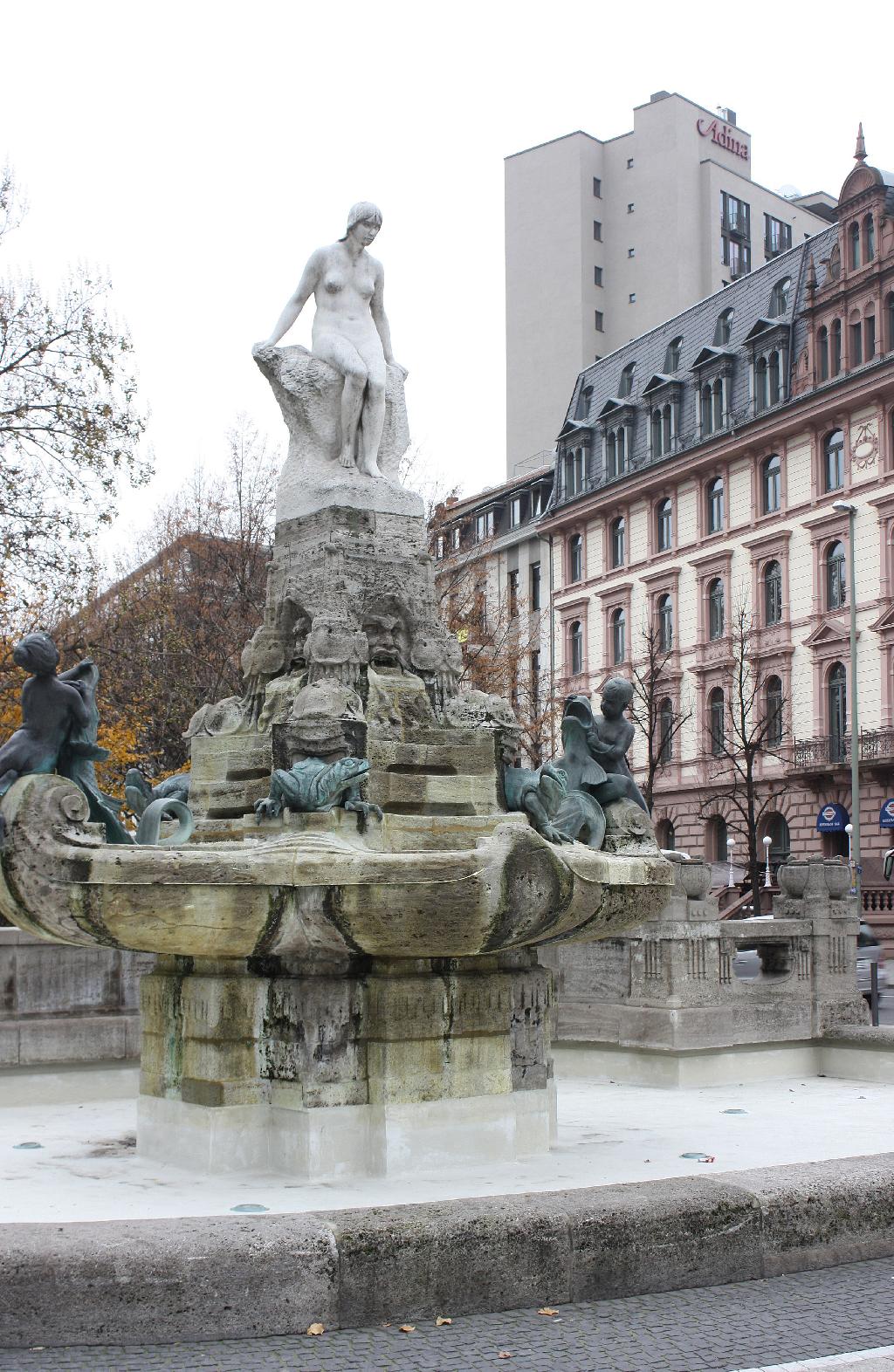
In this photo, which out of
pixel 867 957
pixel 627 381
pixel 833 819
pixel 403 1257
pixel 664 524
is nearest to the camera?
pixel 403 1257

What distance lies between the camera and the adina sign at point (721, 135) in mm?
65500

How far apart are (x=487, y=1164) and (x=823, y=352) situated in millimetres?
40590

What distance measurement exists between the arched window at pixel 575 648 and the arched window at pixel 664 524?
17.4ft

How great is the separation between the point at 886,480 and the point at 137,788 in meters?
35.9

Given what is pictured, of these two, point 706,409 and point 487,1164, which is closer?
point 487,1164

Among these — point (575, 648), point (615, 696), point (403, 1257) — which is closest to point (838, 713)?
point (575, 648)

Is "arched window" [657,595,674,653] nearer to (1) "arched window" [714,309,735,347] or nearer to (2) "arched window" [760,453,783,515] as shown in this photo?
(2) "arched window" [760,453,783,515]

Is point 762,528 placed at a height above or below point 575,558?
below

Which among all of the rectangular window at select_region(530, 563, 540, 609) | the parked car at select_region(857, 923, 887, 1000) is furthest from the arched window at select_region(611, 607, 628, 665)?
the parked car at select_region(857, 923, 887, 1000)

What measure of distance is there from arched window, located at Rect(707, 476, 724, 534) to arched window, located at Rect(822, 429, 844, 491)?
5.06 m

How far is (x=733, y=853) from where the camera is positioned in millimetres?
46562

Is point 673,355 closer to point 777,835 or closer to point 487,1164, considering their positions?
point 777,835

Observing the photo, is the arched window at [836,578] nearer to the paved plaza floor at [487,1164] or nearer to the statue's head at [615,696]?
the paved plaza floor at [487,1164]

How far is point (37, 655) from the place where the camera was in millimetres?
7359
